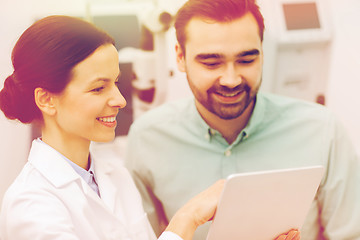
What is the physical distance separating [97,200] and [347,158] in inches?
28.2

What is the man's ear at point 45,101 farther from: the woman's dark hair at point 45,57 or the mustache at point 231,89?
the mustache at point 231,89

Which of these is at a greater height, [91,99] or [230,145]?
[91,99]

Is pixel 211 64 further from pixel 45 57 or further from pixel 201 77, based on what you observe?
pixel 45 57

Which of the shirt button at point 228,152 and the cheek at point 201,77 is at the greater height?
the cheek at point 201,77

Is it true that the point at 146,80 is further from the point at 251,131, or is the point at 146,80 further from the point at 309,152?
the point at 309,152

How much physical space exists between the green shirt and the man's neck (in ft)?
0.07

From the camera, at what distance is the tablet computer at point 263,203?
0.68 meters

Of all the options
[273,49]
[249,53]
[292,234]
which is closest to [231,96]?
[249,53]

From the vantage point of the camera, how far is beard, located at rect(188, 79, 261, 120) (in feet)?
3.10

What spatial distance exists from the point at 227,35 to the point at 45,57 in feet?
1.44

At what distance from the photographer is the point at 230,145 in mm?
1062

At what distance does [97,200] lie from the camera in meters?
0.70

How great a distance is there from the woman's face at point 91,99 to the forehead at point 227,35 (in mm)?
301

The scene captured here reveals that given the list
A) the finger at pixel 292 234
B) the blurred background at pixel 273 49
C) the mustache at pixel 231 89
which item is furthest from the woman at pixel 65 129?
the blurred background at pixel 273 49
